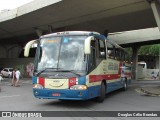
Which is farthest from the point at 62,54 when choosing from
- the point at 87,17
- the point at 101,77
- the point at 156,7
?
the point at 87,17

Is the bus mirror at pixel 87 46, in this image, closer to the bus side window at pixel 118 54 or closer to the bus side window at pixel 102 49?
the bus side window at pixel 102 49

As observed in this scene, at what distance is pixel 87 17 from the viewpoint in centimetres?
3297

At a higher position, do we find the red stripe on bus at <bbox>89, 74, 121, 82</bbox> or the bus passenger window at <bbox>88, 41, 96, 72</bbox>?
the bus passenger window at <bbox>88, 41, 96, 72</bbox>

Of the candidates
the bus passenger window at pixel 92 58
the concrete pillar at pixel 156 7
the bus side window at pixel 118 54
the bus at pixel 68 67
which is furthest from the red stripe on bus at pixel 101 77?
the concrete pillar at pixel 156 7

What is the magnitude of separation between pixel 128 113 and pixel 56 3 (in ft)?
60.7

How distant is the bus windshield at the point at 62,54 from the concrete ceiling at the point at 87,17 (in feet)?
45.2

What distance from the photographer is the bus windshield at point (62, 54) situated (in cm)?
1327

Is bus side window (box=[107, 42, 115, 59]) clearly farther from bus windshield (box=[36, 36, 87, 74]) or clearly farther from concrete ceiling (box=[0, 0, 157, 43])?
concrete ceiling (box=[0, 0, 157, 43])

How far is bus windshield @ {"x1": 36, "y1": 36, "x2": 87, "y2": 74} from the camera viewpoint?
43.5ft

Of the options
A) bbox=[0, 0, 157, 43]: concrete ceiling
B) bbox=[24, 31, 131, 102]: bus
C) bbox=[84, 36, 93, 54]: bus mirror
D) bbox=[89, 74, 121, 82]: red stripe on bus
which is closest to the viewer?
bbox=[84, 36, 93, 54]: bus mirror

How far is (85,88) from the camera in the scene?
42.8ft

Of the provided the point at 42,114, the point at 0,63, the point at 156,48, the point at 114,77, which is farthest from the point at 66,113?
the point at 156,48

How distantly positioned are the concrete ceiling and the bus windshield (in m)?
13.8

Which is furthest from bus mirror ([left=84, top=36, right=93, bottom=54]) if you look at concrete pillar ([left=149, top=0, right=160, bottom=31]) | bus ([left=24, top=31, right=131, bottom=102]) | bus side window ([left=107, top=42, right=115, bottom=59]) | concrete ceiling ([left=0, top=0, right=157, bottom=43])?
concrete ceiling ([left=0, top=0, right=157, bottom=43])
